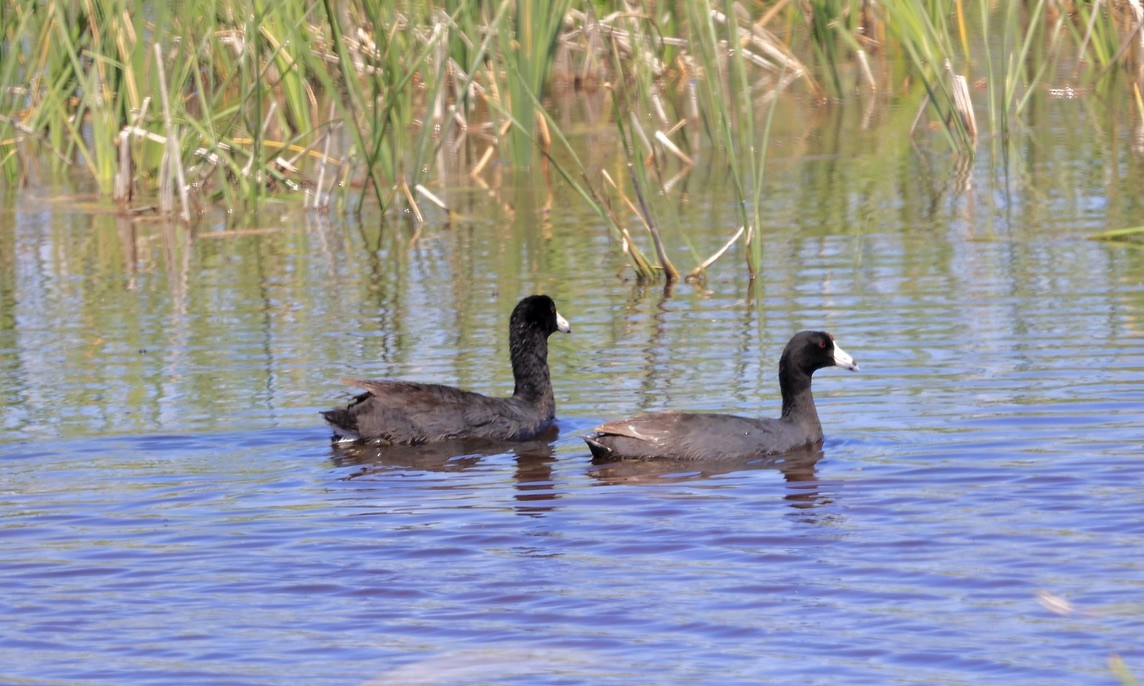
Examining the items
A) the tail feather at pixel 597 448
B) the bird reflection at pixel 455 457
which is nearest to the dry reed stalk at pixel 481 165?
the bird reflection at pixel 455 457

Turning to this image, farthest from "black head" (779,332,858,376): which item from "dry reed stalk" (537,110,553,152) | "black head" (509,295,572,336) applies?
"dry reed stalk" (537,110,553,152)

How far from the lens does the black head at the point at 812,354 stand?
9.32 m

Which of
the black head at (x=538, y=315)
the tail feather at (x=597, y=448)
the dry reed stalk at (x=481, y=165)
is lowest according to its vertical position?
the tail feather at (x=597, y=448)

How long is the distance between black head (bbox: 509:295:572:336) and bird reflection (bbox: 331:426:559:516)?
2.41 feet

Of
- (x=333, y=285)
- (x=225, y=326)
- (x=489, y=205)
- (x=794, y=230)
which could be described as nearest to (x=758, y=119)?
(x=489, y=205)

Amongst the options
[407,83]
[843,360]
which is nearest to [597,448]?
[843,360]

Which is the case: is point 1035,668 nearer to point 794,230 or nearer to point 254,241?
point 794,230

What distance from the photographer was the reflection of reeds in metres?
12.8

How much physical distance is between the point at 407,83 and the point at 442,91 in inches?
83.1

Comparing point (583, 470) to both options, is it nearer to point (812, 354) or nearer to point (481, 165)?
point (812, 354)

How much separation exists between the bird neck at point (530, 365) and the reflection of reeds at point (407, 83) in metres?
1.55

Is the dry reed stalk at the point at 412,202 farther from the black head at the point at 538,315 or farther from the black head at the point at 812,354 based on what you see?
the black head at the point at 812,354

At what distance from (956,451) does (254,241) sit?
8.40 m

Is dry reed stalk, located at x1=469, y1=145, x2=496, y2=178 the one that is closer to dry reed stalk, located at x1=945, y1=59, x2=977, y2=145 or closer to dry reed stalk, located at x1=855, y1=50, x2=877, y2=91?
dry reed stalk, located at x1=945, y1=59, x2=977, y2=145
